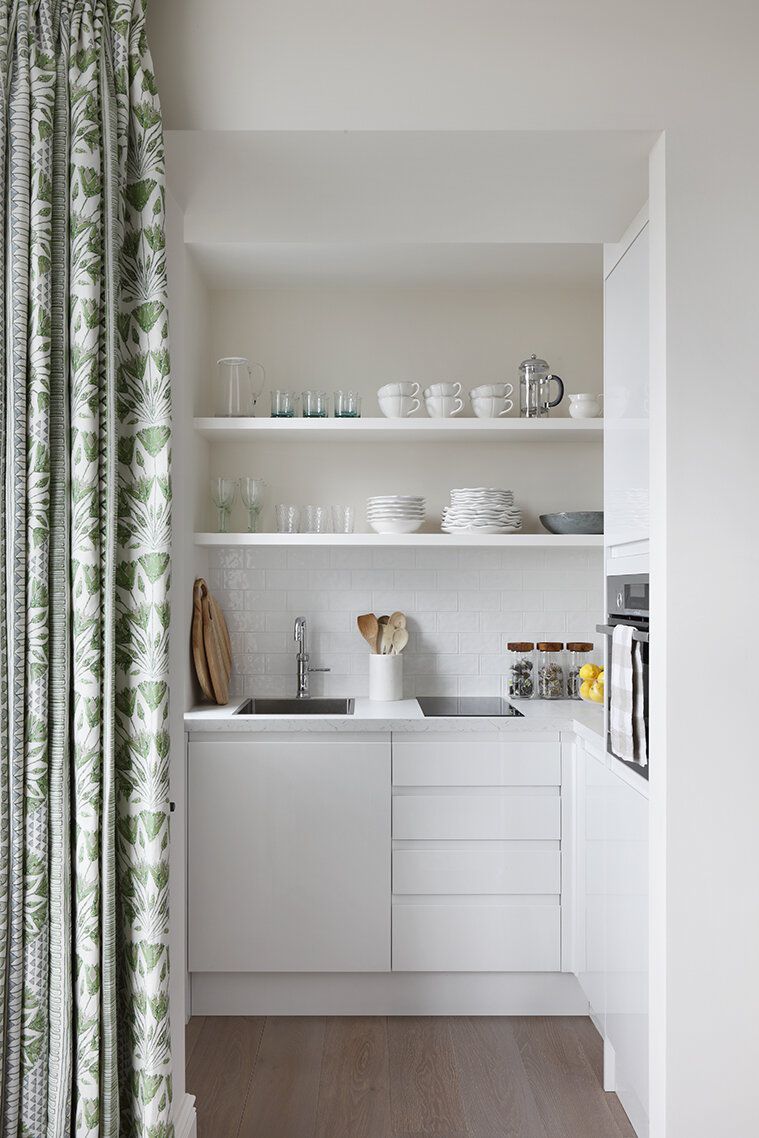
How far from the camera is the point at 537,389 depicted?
11.2 feet

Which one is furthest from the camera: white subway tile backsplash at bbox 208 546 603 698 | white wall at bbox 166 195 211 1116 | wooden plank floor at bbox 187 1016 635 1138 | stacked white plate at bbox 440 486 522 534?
white subway tile backsplash at bbox 208 546 603 698

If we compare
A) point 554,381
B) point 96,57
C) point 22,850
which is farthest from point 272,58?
point 554,381

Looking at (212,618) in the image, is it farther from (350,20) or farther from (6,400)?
(350,20)

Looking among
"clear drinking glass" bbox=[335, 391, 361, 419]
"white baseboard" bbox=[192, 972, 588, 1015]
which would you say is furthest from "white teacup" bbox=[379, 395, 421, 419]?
A: "white baseboard" bbox=[192, 972, 588, 1015]

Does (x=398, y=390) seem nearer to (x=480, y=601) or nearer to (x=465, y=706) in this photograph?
(x=480, y=601)

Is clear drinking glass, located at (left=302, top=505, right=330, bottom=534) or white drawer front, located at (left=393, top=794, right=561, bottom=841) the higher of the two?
clear drinking glass, located at (left=302, top=505, right=330, bottom=534)

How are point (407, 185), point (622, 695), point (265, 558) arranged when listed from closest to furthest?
1. point (407, 185)
2. point (622, 695)
3. point (265, 558)

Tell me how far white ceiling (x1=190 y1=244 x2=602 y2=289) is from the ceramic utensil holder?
1498mm

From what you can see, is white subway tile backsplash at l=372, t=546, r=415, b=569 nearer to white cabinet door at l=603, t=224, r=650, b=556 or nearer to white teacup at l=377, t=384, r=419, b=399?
white teacup at l=377, t=384, r=419, b=399

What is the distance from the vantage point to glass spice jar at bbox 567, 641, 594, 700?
3.52 m

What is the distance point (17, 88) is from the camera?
1628 millimetres

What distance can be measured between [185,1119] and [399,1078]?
79 centimetres

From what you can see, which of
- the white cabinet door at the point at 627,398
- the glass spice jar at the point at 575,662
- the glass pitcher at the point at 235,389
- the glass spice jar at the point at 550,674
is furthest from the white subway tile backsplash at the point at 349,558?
the white cabinet door at the point at 627,398

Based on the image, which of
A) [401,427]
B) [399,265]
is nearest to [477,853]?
[401,427]
